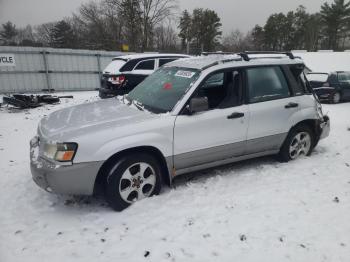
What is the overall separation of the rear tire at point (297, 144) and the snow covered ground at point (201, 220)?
255 millimetres

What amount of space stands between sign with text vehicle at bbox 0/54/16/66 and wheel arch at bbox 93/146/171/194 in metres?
11.2

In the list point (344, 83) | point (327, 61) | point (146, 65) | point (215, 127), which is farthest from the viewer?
point (327, 61)

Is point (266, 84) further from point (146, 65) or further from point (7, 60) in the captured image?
point (7, 60)

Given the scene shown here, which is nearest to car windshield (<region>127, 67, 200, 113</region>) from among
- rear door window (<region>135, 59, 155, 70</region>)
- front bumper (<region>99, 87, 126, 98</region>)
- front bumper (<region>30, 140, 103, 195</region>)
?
front bumper (<region>30, 140, 103, 195</region>)

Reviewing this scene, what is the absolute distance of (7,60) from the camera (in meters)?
12.5

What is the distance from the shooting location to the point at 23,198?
12.5ft

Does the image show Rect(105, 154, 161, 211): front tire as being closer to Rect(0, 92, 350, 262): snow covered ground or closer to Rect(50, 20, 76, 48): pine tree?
Rect(0, 92, 350, 262): snow covered ground

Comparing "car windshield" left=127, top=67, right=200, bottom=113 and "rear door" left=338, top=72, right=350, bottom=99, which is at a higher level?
"car windshield" left=127, top=67, right=200, bottom=113

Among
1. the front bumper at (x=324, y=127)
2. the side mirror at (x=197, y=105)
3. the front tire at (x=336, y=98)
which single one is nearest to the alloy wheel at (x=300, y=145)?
the front bumper at (x=324, y=127)

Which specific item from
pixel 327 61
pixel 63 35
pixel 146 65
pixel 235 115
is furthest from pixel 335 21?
pixel 235 115

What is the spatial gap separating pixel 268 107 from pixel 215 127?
41.5 inches

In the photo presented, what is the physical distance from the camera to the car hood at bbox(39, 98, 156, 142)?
3289 mm

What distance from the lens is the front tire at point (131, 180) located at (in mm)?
3344

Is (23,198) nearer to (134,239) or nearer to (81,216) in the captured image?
(81,216)
